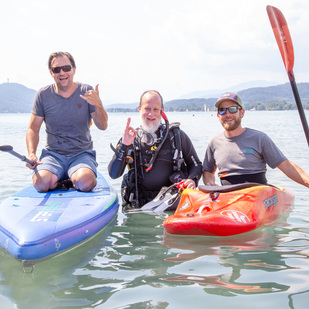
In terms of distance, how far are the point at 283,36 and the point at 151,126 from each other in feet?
6.49

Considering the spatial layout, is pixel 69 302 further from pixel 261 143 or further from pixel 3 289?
pixel 261 143

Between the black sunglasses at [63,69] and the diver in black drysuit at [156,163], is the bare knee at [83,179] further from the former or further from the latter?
the black sunglasses at [63,69]

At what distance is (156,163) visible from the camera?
17.4 ft

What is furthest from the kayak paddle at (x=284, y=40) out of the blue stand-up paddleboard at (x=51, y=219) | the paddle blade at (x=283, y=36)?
the blue stand-up paddleboard at (x=51, y=219)

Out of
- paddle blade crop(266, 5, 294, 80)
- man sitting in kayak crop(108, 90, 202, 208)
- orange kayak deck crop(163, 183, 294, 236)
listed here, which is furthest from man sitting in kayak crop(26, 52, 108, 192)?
paddle blade crop(266, 5, 294, 80)

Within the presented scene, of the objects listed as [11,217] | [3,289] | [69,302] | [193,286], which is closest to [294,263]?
[193,286]

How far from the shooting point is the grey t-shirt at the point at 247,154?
4.53 meters

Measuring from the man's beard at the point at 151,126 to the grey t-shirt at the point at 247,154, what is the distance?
96 cm

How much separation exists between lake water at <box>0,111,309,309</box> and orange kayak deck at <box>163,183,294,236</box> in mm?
173

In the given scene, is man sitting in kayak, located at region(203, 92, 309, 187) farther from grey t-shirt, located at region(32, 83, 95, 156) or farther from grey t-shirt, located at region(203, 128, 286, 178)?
grey t-shirt, located at region(32, 83, 95, 156)

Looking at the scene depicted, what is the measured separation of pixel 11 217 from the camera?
3893 mm

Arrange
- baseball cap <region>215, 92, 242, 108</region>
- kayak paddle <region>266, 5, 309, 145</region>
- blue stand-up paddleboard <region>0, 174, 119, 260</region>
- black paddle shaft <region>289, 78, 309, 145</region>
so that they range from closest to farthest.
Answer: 1. blue stand-up paddleboard <region>0, 174, 119, 260</region>
2. black paddle shaft <region>289, 78, 309, 145</region>
3. kayak paddle <region>266, 5, 309, 145</region>
4. baseball cap <region>215, 92, 242, 108</region>

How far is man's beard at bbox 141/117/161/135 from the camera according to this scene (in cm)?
524

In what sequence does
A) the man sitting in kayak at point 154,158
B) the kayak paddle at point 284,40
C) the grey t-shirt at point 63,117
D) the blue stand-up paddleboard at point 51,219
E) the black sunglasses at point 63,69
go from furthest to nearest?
the man sitting in kayak at point 154,158 < the grey t-shirt at point 63,117 < the black sunglasses at point 63,69 < the kayak paddle at point 284,40 < the blue stand-up paddleboard at point 51,219
